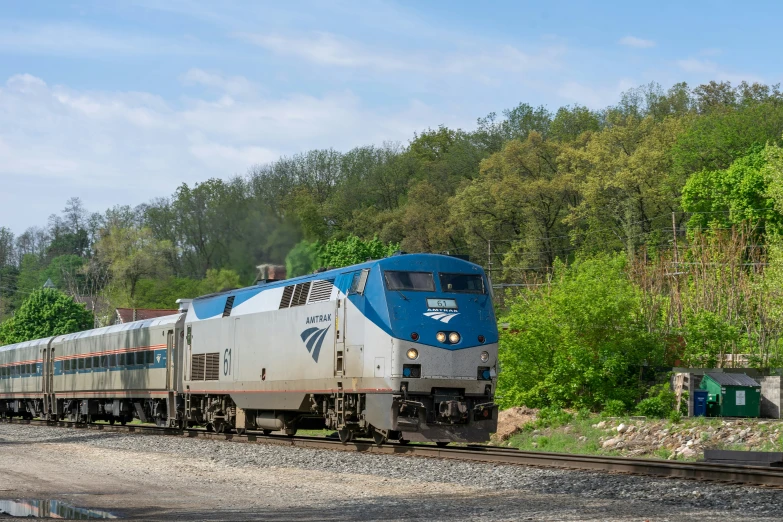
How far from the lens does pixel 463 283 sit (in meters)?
22.0

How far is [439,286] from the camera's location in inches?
852

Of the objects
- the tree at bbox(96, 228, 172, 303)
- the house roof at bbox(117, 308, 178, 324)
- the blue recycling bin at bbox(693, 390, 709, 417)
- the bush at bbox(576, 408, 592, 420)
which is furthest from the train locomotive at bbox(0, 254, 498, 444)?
the tree at bbox(96, 228, 172, 303)

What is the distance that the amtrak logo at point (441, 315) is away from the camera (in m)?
21.0

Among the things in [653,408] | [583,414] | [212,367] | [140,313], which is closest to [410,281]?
[212,367]

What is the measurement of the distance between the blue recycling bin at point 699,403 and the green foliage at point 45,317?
75.1m

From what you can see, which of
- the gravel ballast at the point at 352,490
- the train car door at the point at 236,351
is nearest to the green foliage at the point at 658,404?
the train car door at the point at 236,351

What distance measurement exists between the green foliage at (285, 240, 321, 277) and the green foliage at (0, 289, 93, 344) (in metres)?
55.0

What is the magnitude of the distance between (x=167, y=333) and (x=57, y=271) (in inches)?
4353

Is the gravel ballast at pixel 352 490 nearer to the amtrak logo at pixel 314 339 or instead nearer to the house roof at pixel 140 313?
the amtrak logo at pixel 314 339

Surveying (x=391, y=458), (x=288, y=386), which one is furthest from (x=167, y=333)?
(x=391, y=458)

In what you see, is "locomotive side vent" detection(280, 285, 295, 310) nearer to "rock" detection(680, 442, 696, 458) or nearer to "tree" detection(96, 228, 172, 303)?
"rock" detection(680, 442, 696, 458)

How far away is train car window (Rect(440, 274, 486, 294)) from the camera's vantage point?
71.4 ft

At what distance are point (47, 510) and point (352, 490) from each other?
4442 millimetres

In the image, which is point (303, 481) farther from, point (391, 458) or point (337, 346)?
point (337, 346)
